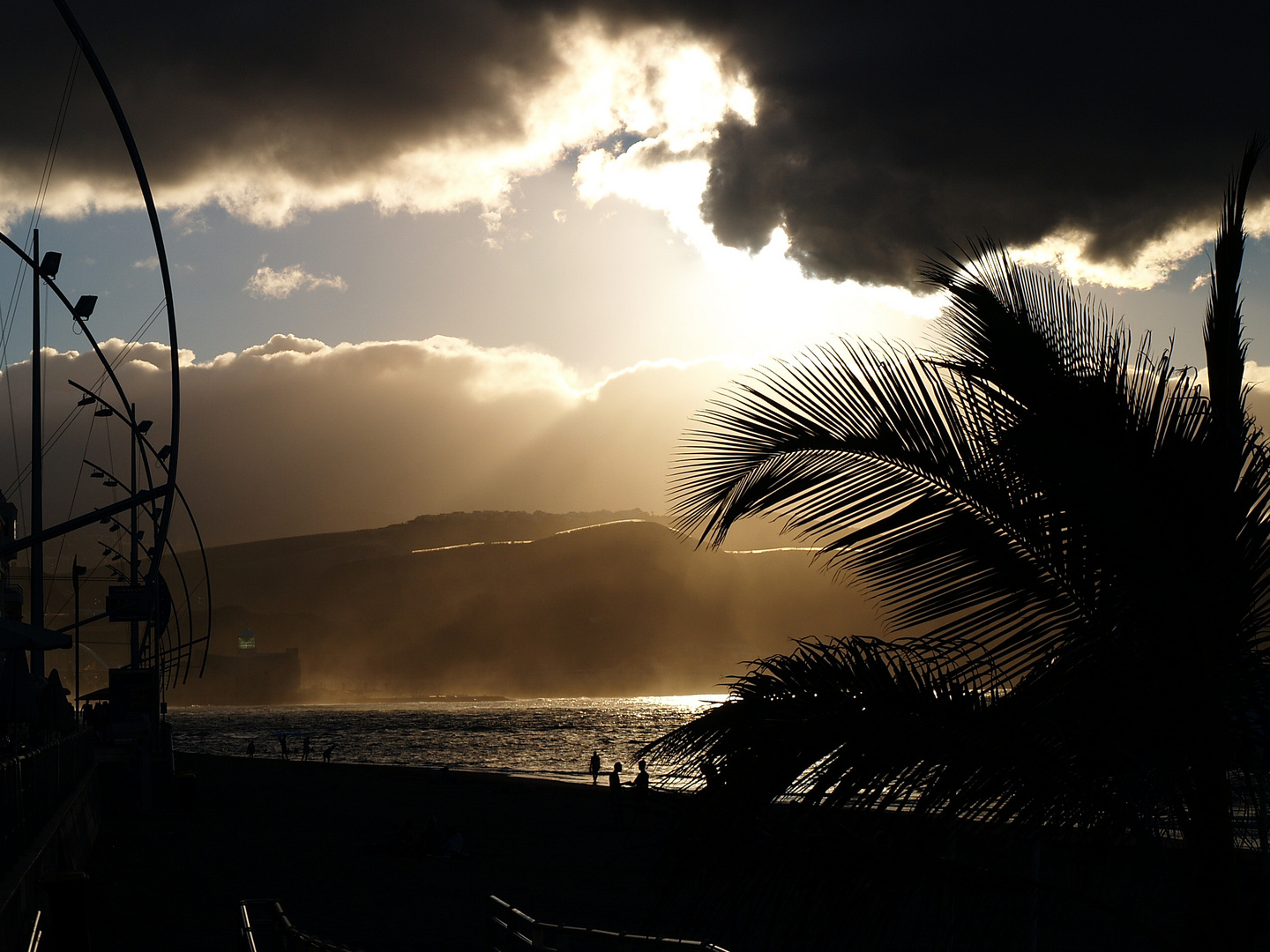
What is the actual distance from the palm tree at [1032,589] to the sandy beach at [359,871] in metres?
0.90

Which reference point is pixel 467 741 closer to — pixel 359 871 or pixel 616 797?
pixel 616 797

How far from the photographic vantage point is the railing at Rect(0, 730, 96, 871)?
980cm

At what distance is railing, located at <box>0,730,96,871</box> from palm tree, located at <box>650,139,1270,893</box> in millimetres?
7967

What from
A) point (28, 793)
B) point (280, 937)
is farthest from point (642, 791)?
point (28, 793)

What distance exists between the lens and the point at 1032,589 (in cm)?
534

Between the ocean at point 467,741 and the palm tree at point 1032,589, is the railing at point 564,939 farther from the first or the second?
the ocean at point 467,741

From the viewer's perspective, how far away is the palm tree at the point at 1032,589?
14.9 ft

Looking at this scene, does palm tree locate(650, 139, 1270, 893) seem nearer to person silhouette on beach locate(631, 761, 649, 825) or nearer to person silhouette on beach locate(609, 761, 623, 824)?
person silhouette on beach locate(631, 761, 649, 825)

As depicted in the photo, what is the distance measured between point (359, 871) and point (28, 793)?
1132 cm

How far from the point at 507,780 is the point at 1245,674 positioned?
181ft

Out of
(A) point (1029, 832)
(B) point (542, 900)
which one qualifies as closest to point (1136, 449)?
(A) point (1029, 832)

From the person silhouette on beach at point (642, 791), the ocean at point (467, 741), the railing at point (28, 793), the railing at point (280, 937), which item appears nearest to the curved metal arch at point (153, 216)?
the railing at point (28, 793)

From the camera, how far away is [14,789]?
34.5ft

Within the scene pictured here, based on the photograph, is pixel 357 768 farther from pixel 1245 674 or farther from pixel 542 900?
pixel 1245 674
